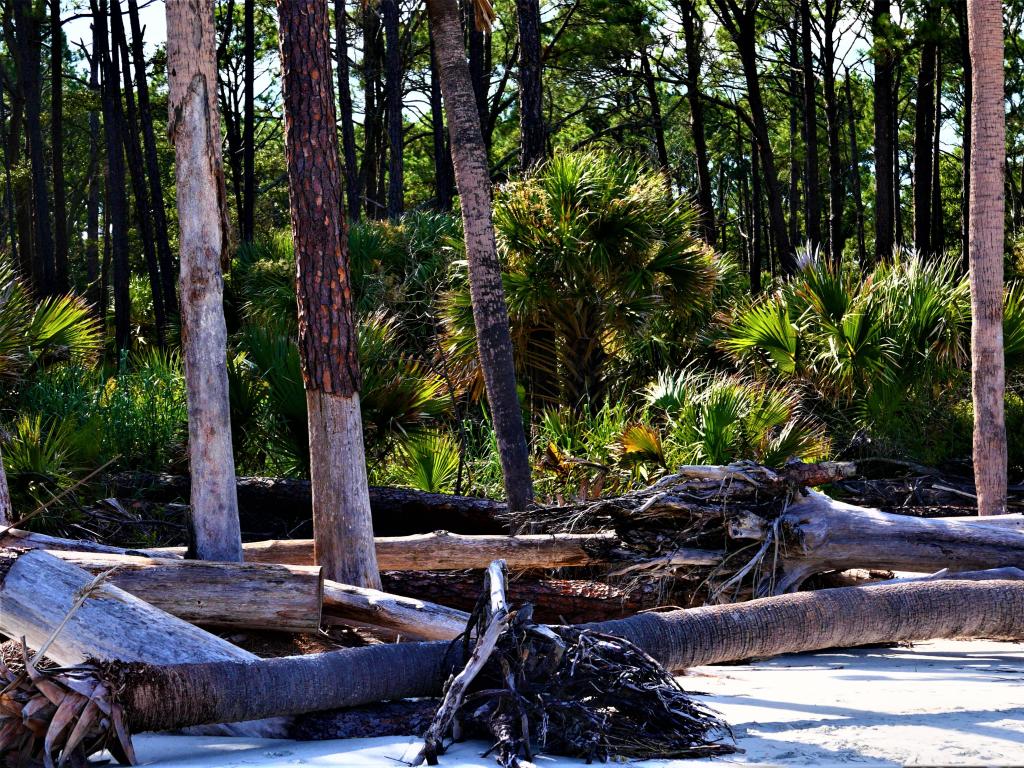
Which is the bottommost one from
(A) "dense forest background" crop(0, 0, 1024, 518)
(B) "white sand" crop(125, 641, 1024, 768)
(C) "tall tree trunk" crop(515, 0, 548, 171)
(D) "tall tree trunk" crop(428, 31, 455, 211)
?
(B) "white sand" crop(125, 641, 1024, 768)

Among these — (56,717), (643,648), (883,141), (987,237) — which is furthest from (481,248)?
(883,141)

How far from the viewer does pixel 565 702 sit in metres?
3.84

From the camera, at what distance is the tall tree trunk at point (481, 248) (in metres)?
8.73

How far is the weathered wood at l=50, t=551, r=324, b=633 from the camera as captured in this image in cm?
560

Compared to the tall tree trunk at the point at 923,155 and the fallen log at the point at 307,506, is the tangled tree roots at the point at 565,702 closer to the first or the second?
the fallen log at the point at 307,506

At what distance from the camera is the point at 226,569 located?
18.7ft

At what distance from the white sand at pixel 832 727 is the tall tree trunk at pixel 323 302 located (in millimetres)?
2297

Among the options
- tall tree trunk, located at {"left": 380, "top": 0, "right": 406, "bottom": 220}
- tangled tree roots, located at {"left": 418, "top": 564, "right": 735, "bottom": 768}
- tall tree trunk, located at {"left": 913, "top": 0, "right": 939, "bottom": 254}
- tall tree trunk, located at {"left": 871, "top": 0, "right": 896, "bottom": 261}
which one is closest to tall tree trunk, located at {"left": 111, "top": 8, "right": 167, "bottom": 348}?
tall tree trunk, located at {"left": 380, "top": 0, "right": 406, "bottom": 220}

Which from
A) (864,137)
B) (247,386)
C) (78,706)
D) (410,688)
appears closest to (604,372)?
(247,386)

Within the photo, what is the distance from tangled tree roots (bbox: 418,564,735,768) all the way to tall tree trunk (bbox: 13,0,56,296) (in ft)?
69.1

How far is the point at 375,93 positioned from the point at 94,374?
21601 millimetres

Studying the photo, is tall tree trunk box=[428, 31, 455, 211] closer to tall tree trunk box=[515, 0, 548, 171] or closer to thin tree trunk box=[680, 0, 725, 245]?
thin tree trunk box=[680, 0, 725, 245]

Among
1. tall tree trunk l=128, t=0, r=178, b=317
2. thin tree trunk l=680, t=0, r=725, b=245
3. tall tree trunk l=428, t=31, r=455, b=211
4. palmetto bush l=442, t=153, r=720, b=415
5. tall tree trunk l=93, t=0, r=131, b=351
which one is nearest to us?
palmetto bush l=442, t=153, r=720, b=415

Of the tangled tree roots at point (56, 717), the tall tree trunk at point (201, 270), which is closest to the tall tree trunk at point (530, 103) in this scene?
the tall tree trunk at point (201, 270)
